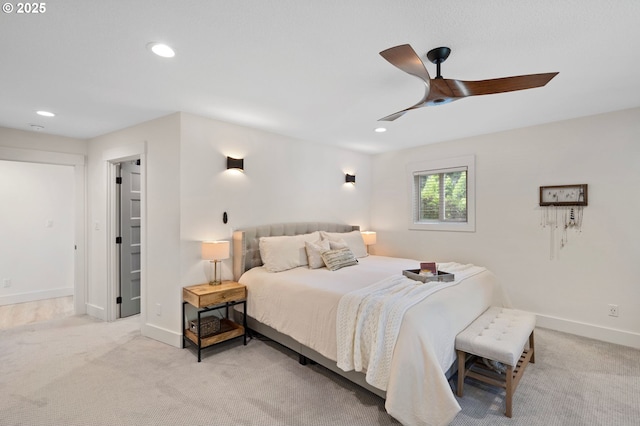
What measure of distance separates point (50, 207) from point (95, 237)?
170 centimetres

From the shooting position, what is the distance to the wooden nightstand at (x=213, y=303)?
2914 mm

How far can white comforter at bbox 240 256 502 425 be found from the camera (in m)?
1.90

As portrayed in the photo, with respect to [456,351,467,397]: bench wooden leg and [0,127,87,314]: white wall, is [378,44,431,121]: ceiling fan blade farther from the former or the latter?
[0,127,87,314]: white wall

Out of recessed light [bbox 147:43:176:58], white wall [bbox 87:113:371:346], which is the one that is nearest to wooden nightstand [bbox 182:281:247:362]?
white wall [bbox 87:113:371:346]

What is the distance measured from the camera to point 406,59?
1.65 meters

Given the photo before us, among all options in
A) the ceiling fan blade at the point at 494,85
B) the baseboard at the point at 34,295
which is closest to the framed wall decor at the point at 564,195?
the ceiling fan blade at the point at 494,85

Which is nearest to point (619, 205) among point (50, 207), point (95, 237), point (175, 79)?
point (175, 79)

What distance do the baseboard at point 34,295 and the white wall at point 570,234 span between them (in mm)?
6116

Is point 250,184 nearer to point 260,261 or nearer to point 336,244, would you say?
point 260,261

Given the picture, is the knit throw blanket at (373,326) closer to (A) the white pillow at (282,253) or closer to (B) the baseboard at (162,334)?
(A) the white pillow at (282,253)

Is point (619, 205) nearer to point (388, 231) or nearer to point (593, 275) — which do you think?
point (593, 275)

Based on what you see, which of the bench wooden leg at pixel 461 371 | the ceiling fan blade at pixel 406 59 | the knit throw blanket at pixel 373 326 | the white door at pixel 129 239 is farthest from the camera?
the white door at pixel 129 239

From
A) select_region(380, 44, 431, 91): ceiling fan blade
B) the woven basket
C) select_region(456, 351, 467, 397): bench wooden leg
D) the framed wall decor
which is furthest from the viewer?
the framed wall decor

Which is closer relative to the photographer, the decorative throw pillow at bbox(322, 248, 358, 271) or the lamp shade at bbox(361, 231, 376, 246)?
the decorative throw pillow at bbox(322, 248, 358, 271)
